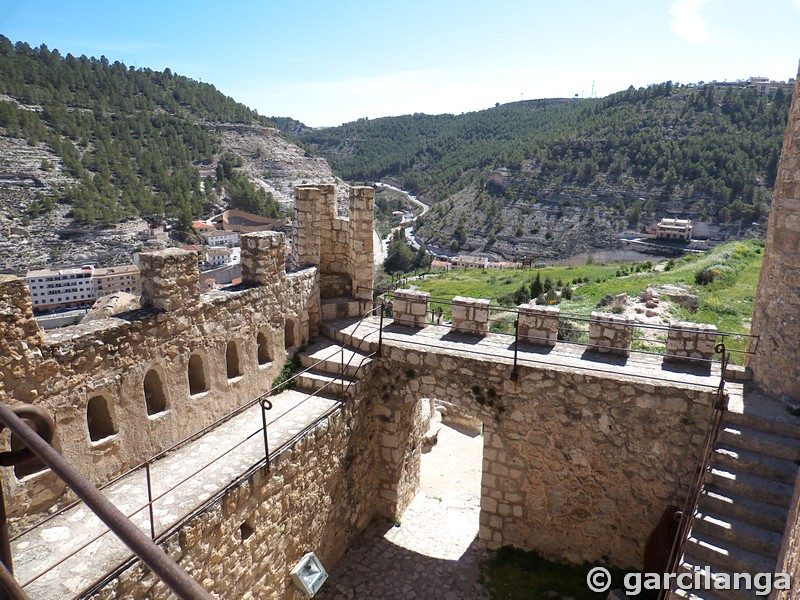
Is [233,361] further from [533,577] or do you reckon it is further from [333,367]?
[533,577]

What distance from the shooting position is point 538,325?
28.0 ft

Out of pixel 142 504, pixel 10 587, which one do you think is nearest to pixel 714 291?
pixel 142 504

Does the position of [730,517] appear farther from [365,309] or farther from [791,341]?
[365,309]

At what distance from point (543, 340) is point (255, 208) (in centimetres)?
6514

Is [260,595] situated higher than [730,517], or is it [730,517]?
[730,517]

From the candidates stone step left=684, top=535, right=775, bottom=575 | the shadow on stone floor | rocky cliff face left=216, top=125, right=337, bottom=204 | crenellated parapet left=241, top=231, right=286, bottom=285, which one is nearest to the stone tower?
stone step left=684, top=535, right=775, bottom=575

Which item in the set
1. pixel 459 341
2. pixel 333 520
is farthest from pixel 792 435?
pixel 333 520

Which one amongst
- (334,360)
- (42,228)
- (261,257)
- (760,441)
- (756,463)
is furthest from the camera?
(42,228)

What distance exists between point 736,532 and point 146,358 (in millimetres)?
7302

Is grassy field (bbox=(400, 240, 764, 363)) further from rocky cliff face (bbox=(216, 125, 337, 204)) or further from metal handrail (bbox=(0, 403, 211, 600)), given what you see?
rocky cliff face (bbox=(216, 125, 337, 204))

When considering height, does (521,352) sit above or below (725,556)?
above

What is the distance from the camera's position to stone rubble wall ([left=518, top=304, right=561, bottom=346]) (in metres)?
8.41

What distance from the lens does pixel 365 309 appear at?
1070 cm

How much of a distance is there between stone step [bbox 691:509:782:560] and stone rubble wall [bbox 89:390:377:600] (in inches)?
197
